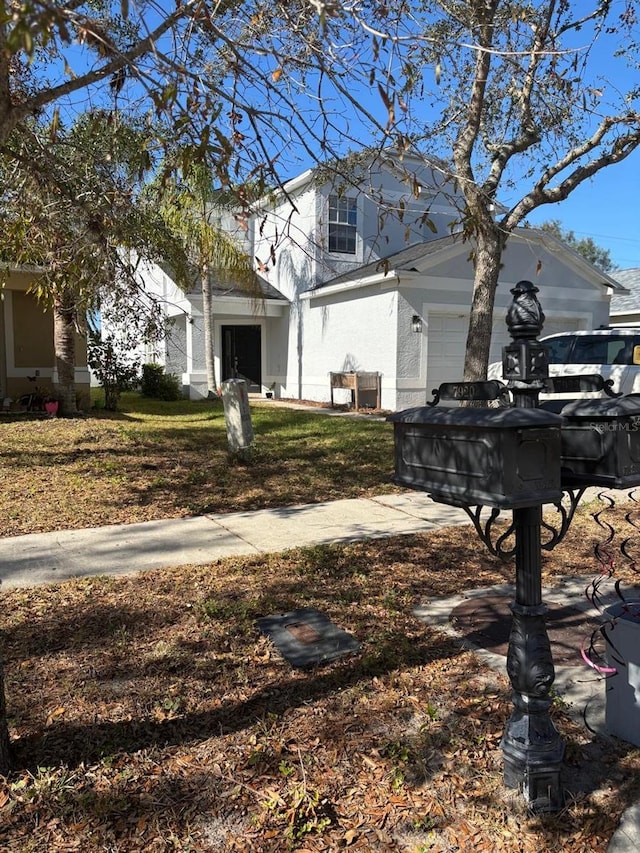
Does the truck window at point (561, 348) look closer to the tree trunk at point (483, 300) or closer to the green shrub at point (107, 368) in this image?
the tree trunk at point (483, 300)

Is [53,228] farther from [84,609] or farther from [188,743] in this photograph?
[188,743]

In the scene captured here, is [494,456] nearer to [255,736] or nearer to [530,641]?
[530,641]

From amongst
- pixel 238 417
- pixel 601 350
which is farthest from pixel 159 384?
pixel 601 350

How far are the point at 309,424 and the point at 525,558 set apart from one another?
33.3 feet

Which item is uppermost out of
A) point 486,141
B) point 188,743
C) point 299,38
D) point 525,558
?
point 486,141

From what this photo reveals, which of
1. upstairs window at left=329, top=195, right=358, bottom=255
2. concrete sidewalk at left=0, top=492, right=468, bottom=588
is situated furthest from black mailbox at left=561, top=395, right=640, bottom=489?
upstairs window at left=329, top=195, right=358, bottom=255

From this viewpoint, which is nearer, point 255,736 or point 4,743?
point 4,743

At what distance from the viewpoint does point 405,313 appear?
48.1 ft

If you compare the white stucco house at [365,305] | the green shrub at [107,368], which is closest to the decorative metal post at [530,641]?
the white stucco house at [365,305]

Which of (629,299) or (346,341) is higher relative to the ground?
(629,299)

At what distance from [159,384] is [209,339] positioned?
8.08 feet

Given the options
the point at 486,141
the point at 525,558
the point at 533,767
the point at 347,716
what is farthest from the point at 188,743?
the point at 486,141

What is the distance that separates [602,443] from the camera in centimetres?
212

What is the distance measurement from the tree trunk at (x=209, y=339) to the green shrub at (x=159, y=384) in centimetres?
98
